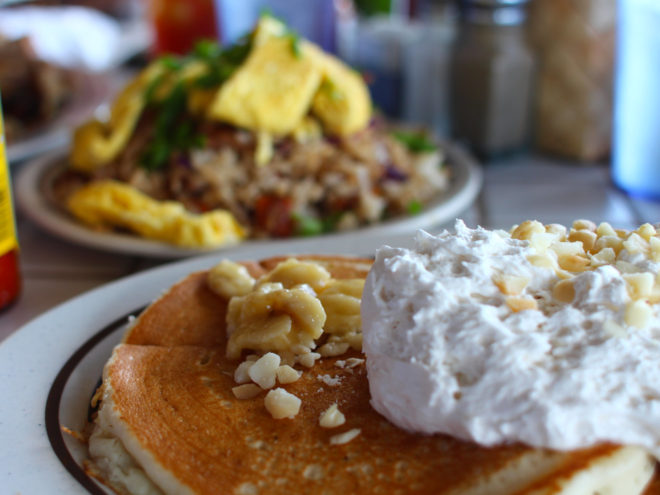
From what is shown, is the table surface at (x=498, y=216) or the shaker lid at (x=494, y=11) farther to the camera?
the shaker lid at (x=494, y=11)

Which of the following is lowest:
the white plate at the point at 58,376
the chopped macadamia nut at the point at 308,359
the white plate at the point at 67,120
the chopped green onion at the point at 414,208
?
the chopped green onion at the point at 414,208

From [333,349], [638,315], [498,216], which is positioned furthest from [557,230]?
[498,216]

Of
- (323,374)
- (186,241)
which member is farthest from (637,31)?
(323,374)

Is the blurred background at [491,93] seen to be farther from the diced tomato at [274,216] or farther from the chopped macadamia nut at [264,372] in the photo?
the chopped macadamia nut at [264,372]

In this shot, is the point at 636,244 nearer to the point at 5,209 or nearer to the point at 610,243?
the point at 610,243

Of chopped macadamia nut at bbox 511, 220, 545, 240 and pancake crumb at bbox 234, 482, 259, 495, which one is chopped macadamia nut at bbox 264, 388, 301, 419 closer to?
pancake crumb at bbox 234, 482, 259, 495

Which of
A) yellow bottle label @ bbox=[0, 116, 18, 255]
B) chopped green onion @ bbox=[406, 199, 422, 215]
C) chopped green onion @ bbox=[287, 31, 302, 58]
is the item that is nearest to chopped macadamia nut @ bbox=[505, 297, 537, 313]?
yellow bottle label @ bbox=[0, 116, 18, 255]

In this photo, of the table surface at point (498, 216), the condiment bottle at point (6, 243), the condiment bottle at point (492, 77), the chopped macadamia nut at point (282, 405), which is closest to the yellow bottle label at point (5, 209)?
the condiment bottle at point (6, 243)

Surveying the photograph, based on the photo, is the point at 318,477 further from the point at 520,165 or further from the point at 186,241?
the point at 520,165
